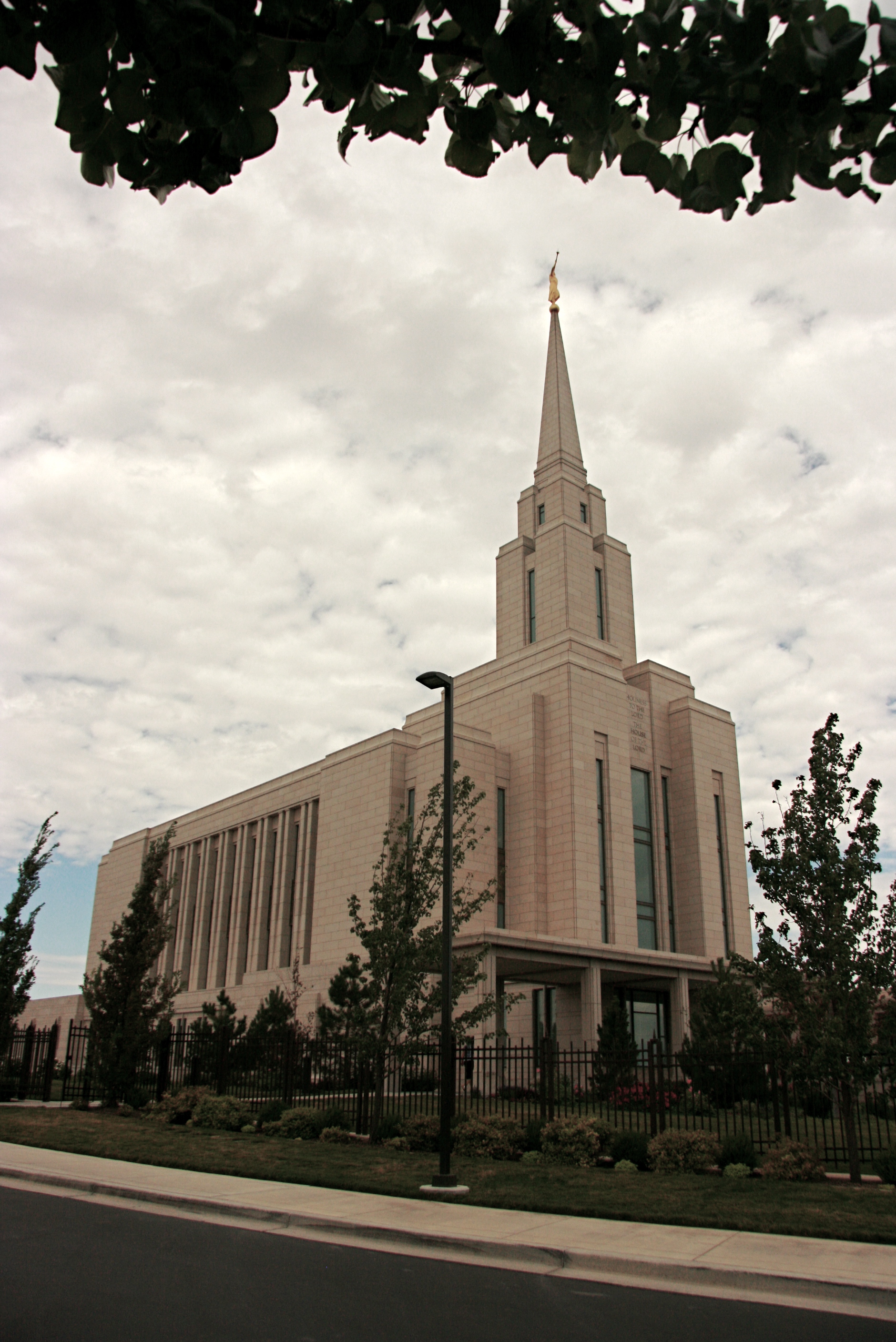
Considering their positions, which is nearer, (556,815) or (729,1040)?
(729,1040)

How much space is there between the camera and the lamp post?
520 inches

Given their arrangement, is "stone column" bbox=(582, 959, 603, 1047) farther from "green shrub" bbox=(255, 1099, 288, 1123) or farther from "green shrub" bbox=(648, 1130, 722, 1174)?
"green shrub" bbox=(648, 1130, 722, 1174)

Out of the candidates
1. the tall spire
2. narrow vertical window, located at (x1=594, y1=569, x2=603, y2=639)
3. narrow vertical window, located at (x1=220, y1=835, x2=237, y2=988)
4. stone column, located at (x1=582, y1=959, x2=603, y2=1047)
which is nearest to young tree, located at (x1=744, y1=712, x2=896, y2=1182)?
stone column, located at (x1=582, y1=959, x2=603, y2=1047)

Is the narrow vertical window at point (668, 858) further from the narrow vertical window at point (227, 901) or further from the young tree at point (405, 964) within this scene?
the young tree at point (405, 964)

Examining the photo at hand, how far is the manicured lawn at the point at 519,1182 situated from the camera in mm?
10930

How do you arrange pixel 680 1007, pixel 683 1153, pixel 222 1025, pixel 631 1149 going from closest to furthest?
pixel 683 1153, pixel 631 1149, pixel 222 1025, pixel 680 1007

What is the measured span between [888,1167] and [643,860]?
106 feet

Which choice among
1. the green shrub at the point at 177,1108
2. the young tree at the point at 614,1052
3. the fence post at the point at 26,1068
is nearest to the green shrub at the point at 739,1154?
the young tree at the point at 614,1052

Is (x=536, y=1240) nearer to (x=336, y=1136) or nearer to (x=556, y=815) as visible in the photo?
(x=336, y=1136)

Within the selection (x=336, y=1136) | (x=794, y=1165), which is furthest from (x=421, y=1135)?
(x=794, y=1165)

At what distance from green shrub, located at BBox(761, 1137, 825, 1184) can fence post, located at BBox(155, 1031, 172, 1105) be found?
14.4 meters

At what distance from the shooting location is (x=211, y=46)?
3.03 metres

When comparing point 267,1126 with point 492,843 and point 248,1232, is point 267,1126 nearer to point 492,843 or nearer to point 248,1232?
point 248,1232

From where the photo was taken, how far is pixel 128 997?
23156 millimetres
